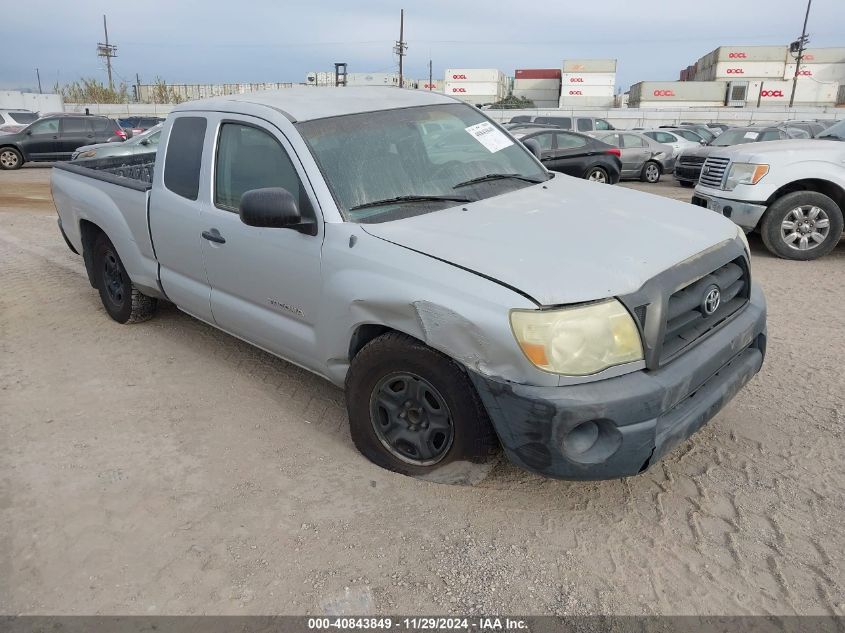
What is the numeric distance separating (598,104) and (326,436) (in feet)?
261

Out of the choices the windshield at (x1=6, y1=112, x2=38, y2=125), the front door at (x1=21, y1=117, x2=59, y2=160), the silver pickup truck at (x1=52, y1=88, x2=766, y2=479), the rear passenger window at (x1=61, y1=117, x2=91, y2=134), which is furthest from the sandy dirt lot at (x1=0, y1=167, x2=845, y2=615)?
the windshield at (x1=6, y1=112, x2=38, y2=125)

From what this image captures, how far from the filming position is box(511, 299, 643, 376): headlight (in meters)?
2.42

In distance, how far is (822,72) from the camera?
2817 inches

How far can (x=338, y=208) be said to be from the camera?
10.3 ft

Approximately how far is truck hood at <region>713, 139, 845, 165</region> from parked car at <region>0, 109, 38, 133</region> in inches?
840

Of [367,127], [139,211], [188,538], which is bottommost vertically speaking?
[188,538]

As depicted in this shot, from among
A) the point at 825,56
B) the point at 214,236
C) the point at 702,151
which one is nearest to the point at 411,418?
the point at 214,236

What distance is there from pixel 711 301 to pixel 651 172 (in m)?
15.3

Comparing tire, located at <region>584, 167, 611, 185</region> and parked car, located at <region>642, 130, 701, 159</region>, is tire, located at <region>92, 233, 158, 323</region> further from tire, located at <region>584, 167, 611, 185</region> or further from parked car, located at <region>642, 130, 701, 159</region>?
parked car, located at <region>642, 130, 701, 159</region>

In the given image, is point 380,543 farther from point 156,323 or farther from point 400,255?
point 156,323

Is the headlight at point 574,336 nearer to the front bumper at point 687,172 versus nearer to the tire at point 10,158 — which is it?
the front bumper at point 687,172

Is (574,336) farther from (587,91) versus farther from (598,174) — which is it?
A: (587,91)

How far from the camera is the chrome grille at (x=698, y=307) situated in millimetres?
2672

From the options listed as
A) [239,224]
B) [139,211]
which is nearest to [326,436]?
[239,224]
